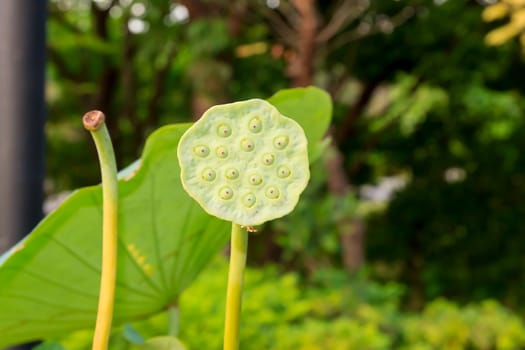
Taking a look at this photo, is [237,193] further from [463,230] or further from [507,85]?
[463,230]

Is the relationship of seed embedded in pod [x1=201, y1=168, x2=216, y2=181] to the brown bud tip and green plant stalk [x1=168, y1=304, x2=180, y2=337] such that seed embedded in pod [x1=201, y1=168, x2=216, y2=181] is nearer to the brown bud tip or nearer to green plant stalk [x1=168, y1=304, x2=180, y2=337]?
the brown bud tip

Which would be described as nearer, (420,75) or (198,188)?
(198,188)

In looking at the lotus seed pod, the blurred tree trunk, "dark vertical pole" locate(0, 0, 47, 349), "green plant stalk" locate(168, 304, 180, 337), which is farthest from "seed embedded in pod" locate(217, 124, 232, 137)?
the blurred tree trunk

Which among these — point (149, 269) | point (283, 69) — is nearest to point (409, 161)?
point (283, 69)

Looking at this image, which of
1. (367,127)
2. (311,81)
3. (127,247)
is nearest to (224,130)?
(127,247)

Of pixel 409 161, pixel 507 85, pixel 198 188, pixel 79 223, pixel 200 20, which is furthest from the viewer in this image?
pixel 409 161

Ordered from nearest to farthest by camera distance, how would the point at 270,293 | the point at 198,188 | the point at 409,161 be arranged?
the point at 198,188 → the point at 270,293 → the point at 409,161
